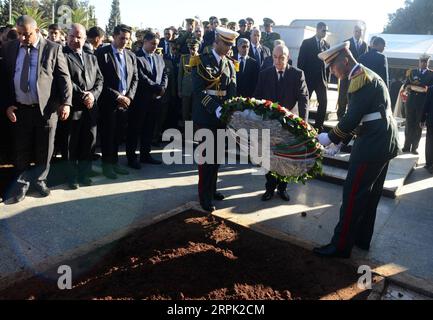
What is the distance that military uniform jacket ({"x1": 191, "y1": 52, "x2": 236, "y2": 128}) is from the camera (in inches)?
189

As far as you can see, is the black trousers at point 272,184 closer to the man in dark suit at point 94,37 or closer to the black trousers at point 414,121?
the man in dark suit at point 94,37

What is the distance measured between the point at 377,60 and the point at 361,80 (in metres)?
4.14

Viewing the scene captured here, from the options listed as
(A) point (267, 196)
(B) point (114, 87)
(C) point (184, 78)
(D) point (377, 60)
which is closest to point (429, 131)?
(D) point (377, 60)

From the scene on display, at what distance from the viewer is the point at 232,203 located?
5445 mm

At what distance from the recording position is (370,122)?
12.4 ft

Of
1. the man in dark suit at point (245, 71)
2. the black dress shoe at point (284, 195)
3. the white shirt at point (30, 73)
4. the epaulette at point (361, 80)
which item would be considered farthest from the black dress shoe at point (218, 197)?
the white shirt at point (30, 73)

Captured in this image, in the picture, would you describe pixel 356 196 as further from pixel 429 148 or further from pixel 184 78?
pixel 184 78

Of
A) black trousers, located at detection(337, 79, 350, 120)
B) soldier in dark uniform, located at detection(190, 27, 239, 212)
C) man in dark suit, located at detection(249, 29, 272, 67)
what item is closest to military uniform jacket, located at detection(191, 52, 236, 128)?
soldier in dark uniform, located at detection(190, 27, 239, 212)

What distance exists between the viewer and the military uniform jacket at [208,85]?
4.79 meters

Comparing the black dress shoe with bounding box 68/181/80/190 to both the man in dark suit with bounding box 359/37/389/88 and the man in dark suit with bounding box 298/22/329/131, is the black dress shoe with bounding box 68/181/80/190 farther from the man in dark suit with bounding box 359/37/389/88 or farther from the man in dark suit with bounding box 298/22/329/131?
the man in dark suit with bounding box 359/37/389/88

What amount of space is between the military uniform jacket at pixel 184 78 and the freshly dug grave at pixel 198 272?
4.65m

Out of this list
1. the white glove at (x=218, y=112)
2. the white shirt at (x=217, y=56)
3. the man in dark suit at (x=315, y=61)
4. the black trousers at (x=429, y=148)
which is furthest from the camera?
the black trousers at (x=429, y=148)
